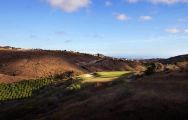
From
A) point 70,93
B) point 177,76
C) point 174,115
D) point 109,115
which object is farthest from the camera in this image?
point 70,93

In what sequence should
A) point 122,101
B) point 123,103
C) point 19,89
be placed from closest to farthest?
point 123,103, point 122,101, point 19,89

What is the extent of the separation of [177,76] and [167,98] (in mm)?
6514

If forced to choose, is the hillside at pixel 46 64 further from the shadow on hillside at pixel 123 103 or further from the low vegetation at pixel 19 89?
the shadow on hillside at pixel 123 103

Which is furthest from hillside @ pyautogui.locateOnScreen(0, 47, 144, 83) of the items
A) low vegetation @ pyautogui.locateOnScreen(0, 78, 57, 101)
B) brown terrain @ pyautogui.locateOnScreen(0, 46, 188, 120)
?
brown terrain @ pyautogui.locateOnScreen(0, 46, 188, 120)

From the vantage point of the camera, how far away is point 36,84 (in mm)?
64000

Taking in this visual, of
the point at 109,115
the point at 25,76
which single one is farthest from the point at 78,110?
the point at 25,76

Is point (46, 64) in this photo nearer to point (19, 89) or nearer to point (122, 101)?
point (19, 89)

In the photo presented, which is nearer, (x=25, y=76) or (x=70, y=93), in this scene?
(x=70, y=93)

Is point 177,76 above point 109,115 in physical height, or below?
above

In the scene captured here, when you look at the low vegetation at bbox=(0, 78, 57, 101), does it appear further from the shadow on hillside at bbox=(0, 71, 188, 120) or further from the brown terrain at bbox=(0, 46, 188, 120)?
the shadow on hillside at bbox=(0, 71, 188, 120)

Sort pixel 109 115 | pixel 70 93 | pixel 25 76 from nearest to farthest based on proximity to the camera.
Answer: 1. pixel 109 115
2. pixel 70 93
3. pixel 25 76

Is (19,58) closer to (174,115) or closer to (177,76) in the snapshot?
(177,76)

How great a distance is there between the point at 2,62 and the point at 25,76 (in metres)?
10.7

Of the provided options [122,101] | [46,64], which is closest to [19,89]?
[46,64]
